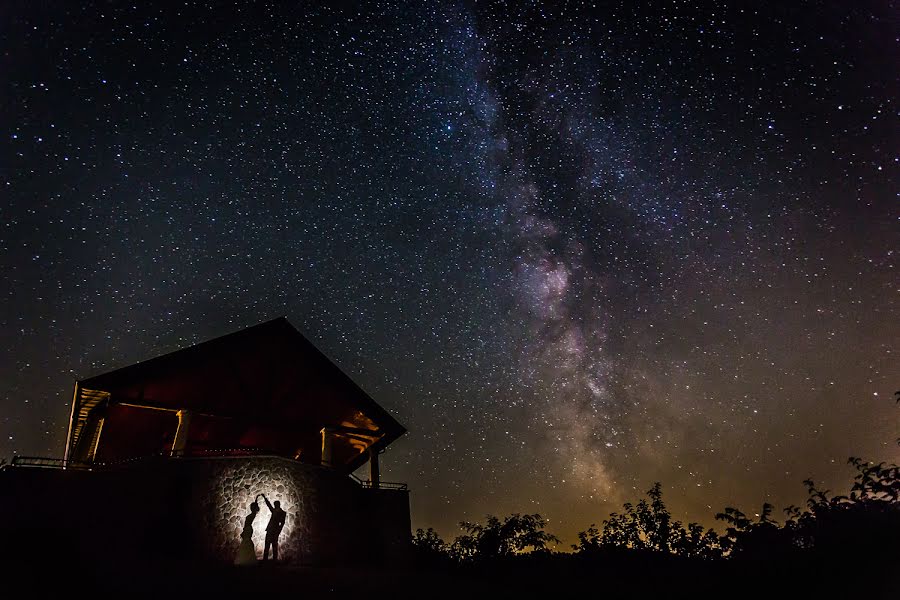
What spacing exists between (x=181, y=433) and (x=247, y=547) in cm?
451

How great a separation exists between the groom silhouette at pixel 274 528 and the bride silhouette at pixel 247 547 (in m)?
0.37

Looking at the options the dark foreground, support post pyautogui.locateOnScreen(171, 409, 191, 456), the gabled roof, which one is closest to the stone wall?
the dark foreground

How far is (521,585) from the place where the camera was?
1376 cm

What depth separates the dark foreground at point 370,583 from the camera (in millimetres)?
8875

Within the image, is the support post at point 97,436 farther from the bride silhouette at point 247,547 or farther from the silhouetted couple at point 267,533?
the bride silhouette at point 247,547

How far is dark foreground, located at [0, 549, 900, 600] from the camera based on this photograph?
888cm

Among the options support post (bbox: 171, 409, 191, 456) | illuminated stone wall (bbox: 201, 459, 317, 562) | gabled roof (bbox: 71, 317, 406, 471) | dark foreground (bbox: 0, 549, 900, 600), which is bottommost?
dark foreground (bbox: 0, 549, 900, 600)

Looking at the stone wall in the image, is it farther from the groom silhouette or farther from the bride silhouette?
the groom silhouette

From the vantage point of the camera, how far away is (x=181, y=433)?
1577cm

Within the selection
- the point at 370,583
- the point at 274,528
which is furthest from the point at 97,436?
the point at 370,583

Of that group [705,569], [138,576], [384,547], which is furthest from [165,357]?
[705,569]

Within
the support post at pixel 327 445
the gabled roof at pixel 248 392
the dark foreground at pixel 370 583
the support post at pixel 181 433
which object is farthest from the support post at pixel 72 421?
the support post at pixel 327 445

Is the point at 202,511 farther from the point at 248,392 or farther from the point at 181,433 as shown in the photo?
the point at 248,392

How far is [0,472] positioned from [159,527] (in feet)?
12.3
